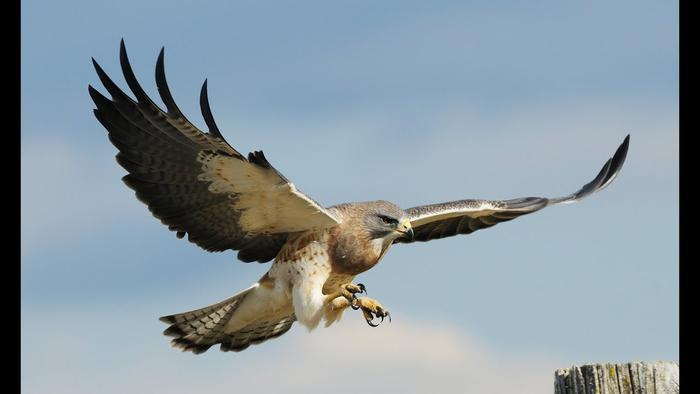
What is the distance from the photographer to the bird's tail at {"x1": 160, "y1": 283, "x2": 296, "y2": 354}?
380 inches

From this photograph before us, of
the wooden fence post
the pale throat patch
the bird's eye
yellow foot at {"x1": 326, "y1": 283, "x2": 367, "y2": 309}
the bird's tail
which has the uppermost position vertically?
the bird's eye

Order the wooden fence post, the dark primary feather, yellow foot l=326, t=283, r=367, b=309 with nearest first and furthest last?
the wooden fence post, the dark primary feather, yellow foot l=326, t=283, r=367, b=309

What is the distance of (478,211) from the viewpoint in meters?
10.5

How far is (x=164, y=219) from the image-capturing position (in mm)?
9086

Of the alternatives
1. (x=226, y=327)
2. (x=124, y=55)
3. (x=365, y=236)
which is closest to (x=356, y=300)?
(x=365, y=236)

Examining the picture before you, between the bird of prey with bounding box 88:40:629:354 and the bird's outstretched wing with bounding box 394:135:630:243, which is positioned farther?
the bird's outstretched wing with bounding box 394:135:630:243

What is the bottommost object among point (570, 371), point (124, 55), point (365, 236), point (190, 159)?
point (570, 371)

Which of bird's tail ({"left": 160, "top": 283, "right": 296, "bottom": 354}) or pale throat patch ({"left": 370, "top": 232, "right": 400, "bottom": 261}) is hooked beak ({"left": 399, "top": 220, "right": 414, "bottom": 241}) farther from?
bird's tail ({"left": 160, "top": 283, "right": 296, "bottom": 354})

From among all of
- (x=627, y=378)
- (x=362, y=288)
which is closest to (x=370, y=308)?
(x=362, y=288)

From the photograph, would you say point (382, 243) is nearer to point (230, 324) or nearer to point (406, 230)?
point (406, 230)

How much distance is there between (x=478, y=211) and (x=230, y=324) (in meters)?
2.79

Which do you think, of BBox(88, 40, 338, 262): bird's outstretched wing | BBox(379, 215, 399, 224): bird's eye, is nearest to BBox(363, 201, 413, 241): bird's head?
BBox(379, 215, 399, 224): bird's eye
